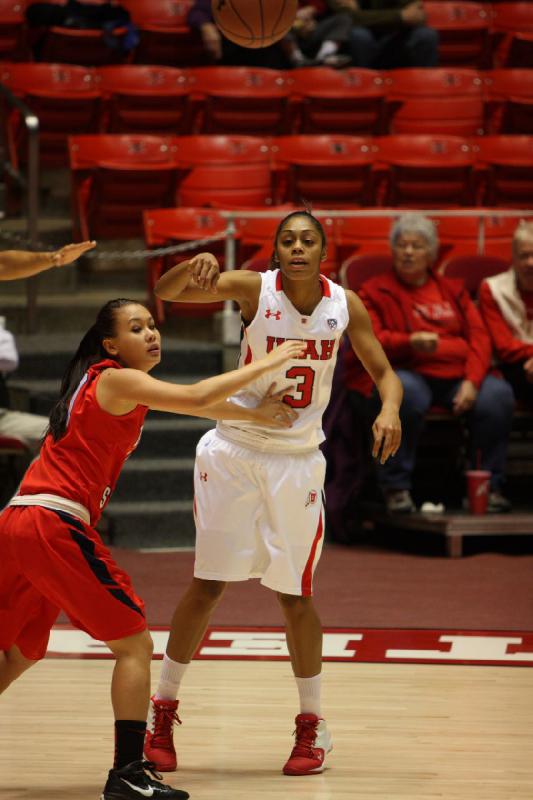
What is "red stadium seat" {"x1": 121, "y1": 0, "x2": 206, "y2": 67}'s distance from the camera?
10.5 m

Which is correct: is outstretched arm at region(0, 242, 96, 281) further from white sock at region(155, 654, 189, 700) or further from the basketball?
the basketball

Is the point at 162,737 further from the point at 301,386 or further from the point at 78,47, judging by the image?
the point at 78,47

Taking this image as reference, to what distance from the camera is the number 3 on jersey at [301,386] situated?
3.85 metres

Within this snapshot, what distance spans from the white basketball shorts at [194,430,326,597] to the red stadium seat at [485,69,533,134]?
6.83 metres

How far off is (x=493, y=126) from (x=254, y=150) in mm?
2170

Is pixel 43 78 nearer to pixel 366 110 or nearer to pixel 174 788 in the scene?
pixel 366 110

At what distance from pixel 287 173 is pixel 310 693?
5718 mm

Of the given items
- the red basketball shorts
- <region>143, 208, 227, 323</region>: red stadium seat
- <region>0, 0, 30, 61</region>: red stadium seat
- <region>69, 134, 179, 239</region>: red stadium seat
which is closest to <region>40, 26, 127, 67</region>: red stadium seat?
<region>0, 0, 30, 61</region>: red stadium seat

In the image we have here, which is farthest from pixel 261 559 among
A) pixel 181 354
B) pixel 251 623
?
pixel 181 354

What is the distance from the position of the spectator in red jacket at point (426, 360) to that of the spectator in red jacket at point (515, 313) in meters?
0.12

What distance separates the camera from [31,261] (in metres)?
4.09

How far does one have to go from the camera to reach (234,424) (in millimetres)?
3916

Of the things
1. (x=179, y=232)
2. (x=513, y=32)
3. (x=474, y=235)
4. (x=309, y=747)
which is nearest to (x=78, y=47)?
(x=179, y=232)

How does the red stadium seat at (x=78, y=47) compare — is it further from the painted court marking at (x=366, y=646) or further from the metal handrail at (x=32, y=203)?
the painted court marking at (x=366, y=646)
